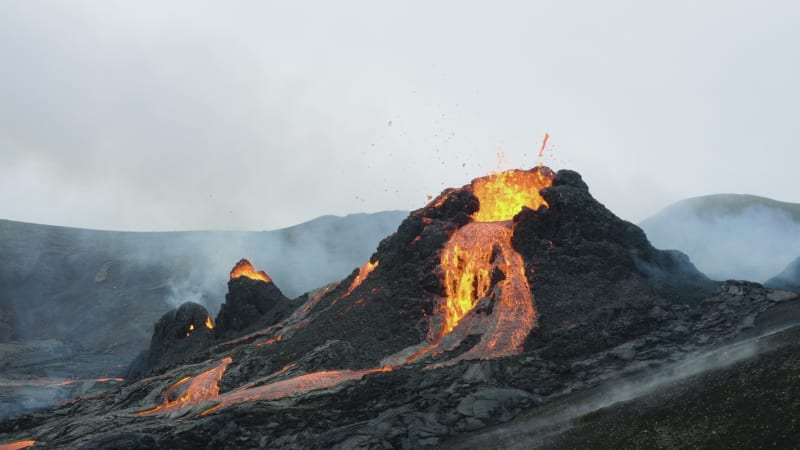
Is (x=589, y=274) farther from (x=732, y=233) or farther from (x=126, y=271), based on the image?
(x=126, y=271)

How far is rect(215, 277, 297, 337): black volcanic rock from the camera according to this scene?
73.1m

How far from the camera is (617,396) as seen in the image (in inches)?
1278

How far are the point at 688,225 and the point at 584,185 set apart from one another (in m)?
94.0

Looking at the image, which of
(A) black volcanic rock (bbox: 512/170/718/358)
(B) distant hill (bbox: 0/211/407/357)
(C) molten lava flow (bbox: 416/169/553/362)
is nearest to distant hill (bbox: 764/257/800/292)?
(A) black volcanic rock (bbox: 512/170/718/358)

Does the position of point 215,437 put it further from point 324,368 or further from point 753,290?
point 753,290

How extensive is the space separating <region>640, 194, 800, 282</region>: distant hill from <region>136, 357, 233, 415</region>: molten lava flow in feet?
276

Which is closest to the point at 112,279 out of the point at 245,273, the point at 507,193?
the point at 245,273

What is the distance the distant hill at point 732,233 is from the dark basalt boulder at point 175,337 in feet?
254

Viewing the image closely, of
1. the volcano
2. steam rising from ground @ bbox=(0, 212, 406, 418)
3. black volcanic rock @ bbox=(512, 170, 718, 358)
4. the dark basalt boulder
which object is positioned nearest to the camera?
the volcano

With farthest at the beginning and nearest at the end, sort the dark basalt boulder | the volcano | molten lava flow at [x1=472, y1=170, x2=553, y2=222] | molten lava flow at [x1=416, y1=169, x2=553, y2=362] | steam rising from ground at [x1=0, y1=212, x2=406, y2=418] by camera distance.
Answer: steam rising from ground at [x1=0, y1=212, x2=406, y2=418], the dark basalt boulder, molten lava flow at [x1=472, y1=170, x2=553, y2=222], molten lava flow at [x1=416, y1=169, x2=553, y2=362], the volcano

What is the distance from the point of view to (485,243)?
59281 millimetres

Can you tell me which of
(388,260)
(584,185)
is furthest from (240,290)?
(584,185)

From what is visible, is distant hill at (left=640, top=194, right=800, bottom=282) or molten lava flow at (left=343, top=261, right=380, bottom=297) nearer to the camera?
molten lava flow at (left=343, top=261, right=380, bottom=297)

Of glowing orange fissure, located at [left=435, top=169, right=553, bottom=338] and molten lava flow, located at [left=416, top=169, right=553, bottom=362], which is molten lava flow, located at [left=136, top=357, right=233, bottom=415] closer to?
molten lava flow, located at [left=416, top=169, right=553, bottom=362]
